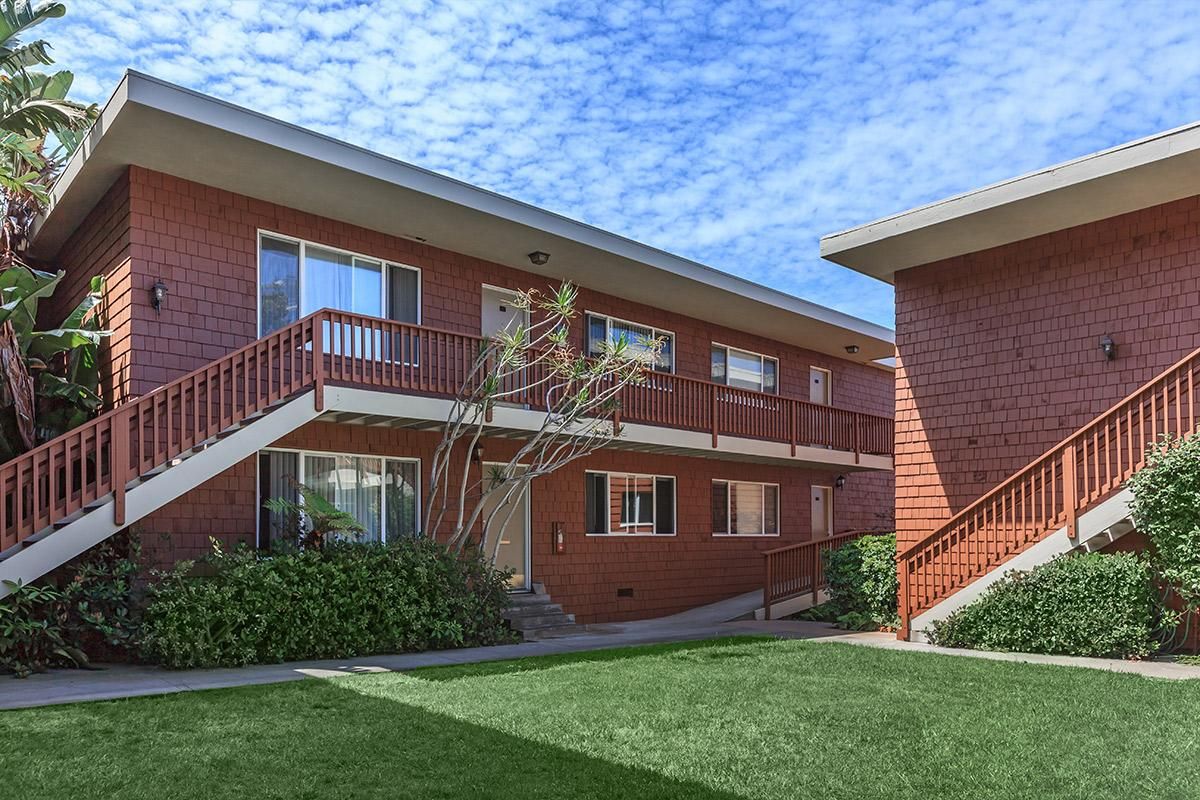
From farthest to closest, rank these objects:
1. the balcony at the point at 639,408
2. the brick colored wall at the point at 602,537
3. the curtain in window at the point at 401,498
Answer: the curtain in window at the point at 401,498, the balcony at the point at 639,408, the brick colored wall at the point at 602,537

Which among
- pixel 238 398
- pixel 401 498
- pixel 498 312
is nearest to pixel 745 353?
pixel 498 312

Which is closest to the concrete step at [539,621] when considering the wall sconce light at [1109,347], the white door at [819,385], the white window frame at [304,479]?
the white window frame at [304,479]

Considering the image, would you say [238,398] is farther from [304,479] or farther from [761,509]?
[761,509]

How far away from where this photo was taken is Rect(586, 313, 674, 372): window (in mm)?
17312

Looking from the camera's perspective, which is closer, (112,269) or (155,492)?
(155,492)

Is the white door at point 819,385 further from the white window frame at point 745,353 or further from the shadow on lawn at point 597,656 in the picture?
the shadow on lawn at point 597,656

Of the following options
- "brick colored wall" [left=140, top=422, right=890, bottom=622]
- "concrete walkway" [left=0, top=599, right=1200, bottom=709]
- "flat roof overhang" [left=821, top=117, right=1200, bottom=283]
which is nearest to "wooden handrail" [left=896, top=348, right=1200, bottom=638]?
"concrete walkway" [left=0, top=599, right=1200, bottom=709]

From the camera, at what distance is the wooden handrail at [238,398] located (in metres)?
9.45

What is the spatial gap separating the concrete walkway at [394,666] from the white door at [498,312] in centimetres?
505

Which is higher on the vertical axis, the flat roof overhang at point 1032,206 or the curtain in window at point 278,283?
the flat roof overhang at point 1032,206

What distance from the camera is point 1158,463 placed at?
9969 millimetres

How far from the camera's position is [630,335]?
1816cm

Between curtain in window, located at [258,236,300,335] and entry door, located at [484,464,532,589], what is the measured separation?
404 centimetres

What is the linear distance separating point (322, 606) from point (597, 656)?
3.12 metres
